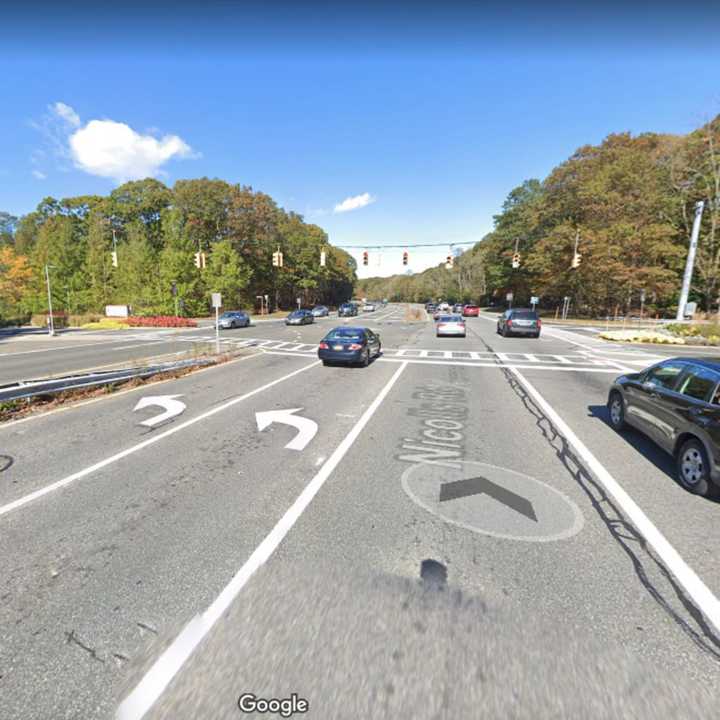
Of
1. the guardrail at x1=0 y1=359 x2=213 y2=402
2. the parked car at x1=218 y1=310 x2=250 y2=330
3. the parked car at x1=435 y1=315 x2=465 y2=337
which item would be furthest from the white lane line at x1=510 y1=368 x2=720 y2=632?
the parked car at x1=218 y1=310 x2=250 y2=330

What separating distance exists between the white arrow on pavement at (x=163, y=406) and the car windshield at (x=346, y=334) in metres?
5.77

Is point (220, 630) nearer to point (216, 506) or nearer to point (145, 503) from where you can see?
point (216, 506)

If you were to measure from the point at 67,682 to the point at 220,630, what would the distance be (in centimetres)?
86

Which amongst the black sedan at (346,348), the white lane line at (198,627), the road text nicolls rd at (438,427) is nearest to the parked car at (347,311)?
the black sedan at (346,348)

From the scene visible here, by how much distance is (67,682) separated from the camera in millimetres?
2148

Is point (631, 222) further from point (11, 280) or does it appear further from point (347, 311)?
point (11, 280)

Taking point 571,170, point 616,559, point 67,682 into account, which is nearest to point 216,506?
point 67,682

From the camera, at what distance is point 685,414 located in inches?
184

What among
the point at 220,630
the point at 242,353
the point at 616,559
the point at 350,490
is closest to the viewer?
the point at 220,630

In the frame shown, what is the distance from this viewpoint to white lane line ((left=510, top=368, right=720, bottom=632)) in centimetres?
281

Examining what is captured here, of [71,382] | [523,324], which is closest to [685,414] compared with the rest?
[71,382]

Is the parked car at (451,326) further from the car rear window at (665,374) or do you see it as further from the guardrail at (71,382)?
the car rear window at (665,374)

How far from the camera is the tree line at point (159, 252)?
147ft

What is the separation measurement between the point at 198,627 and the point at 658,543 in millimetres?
4216
